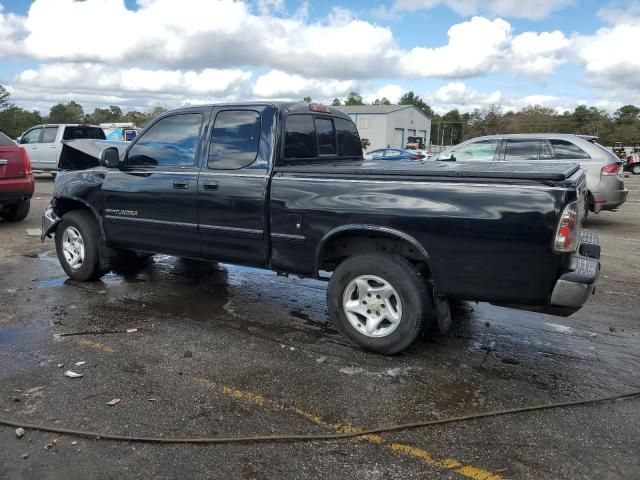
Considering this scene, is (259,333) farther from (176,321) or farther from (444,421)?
(444,421)

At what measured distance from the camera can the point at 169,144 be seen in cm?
527

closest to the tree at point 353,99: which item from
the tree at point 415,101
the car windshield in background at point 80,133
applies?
the tree at point 415,101

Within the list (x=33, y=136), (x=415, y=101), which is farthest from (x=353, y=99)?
(x=33, y=136)

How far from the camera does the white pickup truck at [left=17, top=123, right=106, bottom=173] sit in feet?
59.0

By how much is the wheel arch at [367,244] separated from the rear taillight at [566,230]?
0.85m

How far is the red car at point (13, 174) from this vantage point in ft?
30.1

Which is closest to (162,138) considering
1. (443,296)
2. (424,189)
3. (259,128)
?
Answer: (259,128)

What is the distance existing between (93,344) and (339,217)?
2.23m

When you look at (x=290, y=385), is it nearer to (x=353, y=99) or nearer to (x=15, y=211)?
(x=15, y=211)

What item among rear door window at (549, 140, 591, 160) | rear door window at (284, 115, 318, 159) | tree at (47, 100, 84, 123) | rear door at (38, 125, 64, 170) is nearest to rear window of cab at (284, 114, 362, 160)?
rear door window at (284, 115, 318, 159)

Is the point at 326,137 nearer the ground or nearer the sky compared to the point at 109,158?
nearer the sky

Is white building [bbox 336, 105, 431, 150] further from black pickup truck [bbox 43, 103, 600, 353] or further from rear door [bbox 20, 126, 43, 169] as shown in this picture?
black pickup truck [bbox 43, 103, 600, 353]

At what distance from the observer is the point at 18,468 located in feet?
8.96

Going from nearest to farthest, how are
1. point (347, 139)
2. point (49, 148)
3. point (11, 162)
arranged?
point (347, 139)
point (11, 162)
point (49, 148)
